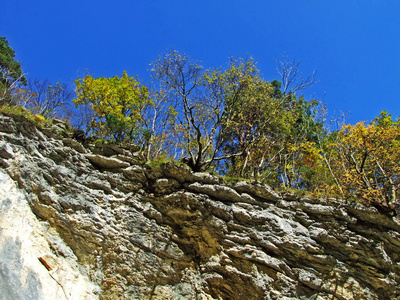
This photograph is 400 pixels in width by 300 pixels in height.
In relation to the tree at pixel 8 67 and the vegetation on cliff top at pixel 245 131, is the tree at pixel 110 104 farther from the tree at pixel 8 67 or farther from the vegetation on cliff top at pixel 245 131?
the tree at pixel 8 67

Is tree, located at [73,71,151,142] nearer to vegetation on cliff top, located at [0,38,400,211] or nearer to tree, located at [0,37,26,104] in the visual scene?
vegetation on cliff top, located at [0,38,400,211]

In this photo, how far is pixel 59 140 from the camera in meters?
10.5

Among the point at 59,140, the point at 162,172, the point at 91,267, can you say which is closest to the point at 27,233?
the point at 91,267

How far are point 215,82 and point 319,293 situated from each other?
11125mm

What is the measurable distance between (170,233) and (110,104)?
7005 mm

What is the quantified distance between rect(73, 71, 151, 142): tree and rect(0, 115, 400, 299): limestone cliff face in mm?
2102

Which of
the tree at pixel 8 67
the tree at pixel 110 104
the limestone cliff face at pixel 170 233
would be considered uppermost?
the tree at pixel 8 67

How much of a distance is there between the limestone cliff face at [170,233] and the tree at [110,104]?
2102 mm

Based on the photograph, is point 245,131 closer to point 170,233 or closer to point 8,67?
point 170,233

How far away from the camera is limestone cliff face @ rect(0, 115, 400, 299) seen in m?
8.67

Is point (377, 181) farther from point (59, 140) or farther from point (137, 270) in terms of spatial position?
point (59, 140)

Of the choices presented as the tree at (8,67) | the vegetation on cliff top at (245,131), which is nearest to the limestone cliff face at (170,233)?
the vegetation on cliff top at (245,131)

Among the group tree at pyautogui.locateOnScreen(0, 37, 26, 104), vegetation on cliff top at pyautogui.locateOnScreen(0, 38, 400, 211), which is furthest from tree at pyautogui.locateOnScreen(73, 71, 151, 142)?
tree at pyautogui.locateOnScreen(0, 37, 26, 104)

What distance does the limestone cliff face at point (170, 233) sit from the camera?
28.5 ft
